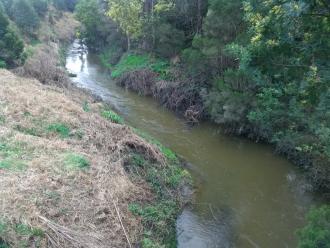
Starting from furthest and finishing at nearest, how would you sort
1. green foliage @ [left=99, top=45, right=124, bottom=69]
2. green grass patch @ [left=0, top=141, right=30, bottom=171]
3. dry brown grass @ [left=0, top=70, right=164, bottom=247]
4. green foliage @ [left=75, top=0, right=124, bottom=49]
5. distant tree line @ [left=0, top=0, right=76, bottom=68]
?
green foliage @ [left=75, top=0, right=124, bottom=49]
green foliage @ [left=99, top=45, right=124, bottom=69]
distant tree line @ [left=0, top=0, right=76, bottom=68]
green grass patch @ [left=0, top=141, right=30, bottom=171]
dry brown grass @ [left=0, top=70, right=164, bottom=247]

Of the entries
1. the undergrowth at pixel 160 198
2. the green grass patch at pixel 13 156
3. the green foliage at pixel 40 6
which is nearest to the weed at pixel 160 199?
the undergrowth at pixel 160 198

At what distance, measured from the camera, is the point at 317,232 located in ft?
25.4

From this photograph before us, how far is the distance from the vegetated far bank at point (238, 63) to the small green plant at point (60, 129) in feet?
20.6

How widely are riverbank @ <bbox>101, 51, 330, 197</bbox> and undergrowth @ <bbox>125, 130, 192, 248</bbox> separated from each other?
3.81 meters

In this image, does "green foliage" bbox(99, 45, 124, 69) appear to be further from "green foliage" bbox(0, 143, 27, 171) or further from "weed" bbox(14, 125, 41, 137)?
"green foliage" bbox(0, 143, 27, 171)

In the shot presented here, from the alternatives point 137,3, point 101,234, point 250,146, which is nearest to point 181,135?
point 250,146

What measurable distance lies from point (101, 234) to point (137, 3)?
84.9 feet

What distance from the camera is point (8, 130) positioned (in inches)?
485

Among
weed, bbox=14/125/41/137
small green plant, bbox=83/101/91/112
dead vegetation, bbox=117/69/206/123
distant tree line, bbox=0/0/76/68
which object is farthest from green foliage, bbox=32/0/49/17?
weed, bbox=14/125/41/137

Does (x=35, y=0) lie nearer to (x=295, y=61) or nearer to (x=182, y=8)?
(x=182, y=8)

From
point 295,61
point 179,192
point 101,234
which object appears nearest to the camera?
point 295,61

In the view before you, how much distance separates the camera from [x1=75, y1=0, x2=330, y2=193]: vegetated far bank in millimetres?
7578

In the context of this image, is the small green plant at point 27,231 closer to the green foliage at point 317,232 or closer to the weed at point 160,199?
the weed at point 160,199

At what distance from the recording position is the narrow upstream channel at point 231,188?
38.4 ft
